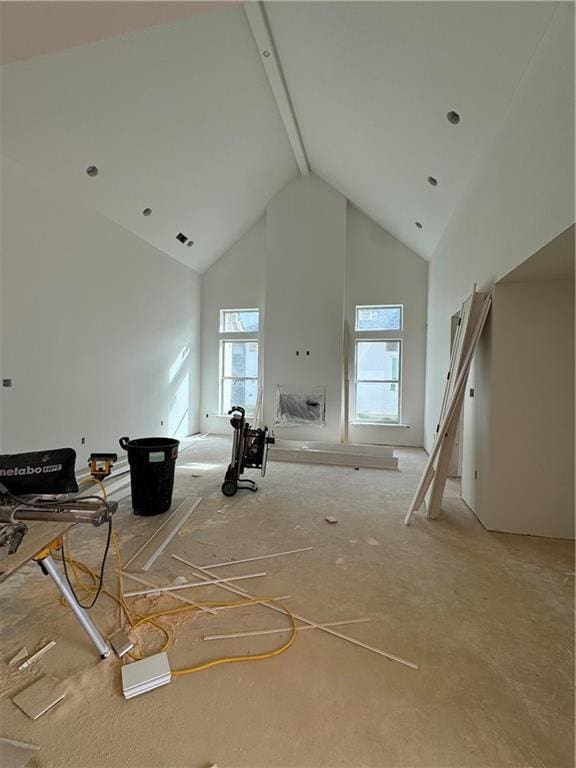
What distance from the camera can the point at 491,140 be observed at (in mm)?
2701

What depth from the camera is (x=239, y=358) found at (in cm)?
708

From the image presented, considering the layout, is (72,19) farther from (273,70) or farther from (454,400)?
(273,70)

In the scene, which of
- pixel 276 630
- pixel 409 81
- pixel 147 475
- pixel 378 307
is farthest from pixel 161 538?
pixel 378 307

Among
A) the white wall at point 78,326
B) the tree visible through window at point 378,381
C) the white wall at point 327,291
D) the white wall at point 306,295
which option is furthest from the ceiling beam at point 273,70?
the tree visible through window at point 378,381

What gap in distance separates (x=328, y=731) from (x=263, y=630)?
21.1 inches

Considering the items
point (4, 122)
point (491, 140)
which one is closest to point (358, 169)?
point (491, 140)

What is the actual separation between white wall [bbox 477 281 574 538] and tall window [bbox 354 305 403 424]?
11.7 ft

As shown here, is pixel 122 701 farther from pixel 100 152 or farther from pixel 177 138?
pixel 177 138

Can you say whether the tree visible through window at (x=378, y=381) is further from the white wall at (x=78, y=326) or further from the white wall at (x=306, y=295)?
the white wall at (x=78, y=326)

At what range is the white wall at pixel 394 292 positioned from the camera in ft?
20.1

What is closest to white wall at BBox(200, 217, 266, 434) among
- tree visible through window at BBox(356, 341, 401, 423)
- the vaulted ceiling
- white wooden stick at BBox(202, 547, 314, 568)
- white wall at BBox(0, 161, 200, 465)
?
white wall at BBox(0, 161, 200, 465)

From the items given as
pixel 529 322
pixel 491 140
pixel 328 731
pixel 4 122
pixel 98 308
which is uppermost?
pixel 4 122

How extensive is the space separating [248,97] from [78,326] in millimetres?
3582

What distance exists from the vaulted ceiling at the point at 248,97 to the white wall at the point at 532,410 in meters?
1.46
